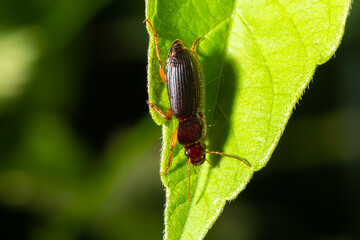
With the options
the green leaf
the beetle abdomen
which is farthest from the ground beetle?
the green leaf

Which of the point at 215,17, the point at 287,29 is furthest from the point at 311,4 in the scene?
the point at 215,17

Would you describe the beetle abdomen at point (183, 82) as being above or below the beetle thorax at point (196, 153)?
above

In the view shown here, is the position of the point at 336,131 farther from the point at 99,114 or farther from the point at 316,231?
the point at 99,114

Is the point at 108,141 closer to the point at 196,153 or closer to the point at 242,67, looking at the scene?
the point at 196,153

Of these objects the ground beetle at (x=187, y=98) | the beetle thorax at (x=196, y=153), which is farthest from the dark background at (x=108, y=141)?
the beetle thorax at (x=196, y=153)

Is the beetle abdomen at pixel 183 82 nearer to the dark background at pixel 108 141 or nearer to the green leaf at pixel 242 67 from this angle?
the green leaf at pixel 242 67

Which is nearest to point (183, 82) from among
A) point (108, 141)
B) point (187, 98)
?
point (187, 98)
